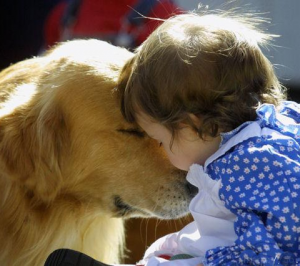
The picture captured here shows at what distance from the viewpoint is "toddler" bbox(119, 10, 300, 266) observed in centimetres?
212

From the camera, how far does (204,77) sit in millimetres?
2318

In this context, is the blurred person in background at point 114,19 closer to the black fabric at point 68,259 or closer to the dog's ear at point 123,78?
the dog's ear at point 123,78

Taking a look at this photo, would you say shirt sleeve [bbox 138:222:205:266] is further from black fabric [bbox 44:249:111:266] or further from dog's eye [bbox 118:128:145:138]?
dog's eye [bbox 118:128:145:138]

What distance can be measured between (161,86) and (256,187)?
50 cm

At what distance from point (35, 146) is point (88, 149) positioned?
22 cm

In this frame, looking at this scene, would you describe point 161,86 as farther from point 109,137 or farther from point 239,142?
point 109,137

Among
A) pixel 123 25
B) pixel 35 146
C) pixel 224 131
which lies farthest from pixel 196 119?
pixel 123 25

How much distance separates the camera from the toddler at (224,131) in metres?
2.12

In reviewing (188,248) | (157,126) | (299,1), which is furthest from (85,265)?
(299,1)

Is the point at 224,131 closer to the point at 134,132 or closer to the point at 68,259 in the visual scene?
the point at 134,132

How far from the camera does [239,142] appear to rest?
2.25m

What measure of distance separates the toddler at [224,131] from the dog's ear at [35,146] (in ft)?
1.45

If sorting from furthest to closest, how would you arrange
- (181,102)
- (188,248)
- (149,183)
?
(149,183), (188,248), (181,102)

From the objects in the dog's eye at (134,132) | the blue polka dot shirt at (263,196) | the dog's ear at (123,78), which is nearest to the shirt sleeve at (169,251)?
the blue polka dot shirt at (263,196)
